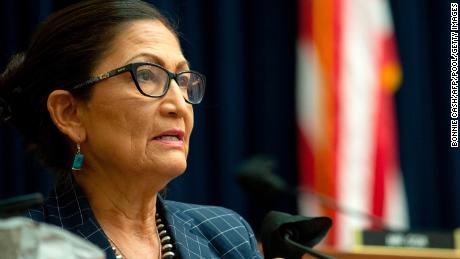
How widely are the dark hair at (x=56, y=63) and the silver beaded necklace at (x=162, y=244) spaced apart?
0.78 feet

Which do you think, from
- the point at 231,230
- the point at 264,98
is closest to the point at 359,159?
the point at 264,98

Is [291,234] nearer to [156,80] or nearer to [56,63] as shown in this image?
[156,80]

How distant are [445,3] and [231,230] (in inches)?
71.5

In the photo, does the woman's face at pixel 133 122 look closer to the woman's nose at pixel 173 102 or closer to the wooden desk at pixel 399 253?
the woman's nose at pixel 173 102

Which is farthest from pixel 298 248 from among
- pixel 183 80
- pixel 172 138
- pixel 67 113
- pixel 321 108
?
pixel 321 108

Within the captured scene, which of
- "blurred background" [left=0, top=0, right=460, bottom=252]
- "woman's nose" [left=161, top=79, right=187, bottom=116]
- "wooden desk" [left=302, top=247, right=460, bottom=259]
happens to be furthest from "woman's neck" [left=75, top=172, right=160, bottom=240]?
"blurred background" [left=0, top=0, right=460, bottom=252]

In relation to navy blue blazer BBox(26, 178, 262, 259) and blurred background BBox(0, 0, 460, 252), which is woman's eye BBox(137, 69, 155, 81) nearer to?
navy blue blazer BBox(26, 178, 262, 259)

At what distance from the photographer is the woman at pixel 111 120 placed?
1530 mm

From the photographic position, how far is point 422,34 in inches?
125

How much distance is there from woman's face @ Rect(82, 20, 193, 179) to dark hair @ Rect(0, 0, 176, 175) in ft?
0.11

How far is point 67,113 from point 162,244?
347 millimetres

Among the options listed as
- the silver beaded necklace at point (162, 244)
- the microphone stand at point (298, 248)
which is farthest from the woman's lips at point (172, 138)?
the microphone stand at point (298, 248)

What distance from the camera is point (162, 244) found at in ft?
5.33

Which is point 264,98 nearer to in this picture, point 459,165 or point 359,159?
point 359,159
